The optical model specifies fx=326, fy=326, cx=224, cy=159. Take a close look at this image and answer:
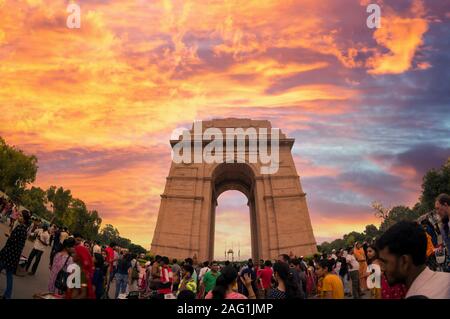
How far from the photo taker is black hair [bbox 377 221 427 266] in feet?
7.73

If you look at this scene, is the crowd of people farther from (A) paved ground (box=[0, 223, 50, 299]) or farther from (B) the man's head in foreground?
(A) paved ground (box=[0, 223, 50, 299])

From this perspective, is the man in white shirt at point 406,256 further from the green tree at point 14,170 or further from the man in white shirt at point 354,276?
the green tree at point 14,170

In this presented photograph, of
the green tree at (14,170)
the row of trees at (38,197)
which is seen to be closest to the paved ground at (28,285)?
the row of trees at (38,197)

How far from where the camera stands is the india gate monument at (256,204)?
27.8 meters

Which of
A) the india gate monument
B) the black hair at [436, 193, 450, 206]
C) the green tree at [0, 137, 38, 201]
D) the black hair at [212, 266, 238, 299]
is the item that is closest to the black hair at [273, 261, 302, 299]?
the black hair at [212, 266, 238, 299]

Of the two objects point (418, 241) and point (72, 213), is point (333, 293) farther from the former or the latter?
point (72, 213)

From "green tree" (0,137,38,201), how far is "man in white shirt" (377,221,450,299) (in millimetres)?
60687

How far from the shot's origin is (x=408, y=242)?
237 centimetres
